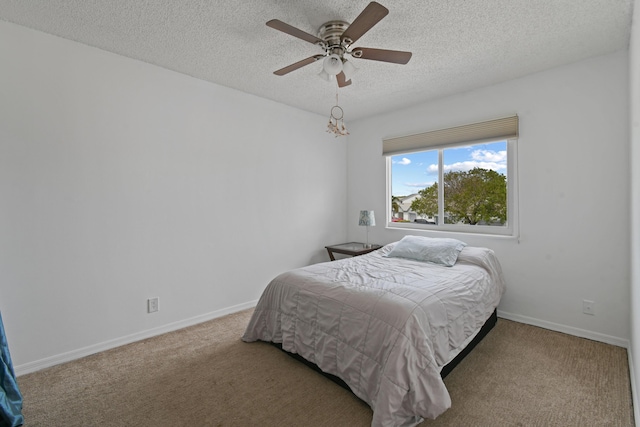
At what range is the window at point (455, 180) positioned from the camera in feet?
10.8

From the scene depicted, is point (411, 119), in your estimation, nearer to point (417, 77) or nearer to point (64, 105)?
point (417, 77)

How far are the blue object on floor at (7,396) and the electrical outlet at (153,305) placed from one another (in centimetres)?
103

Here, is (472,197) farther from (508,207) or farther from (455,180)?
(508,207)

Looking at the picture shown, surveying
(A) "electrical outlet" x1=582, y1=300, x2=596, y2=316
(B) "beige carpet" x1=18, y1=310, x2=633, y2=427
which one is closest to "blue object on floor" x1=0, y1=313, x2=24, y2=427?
(B) "beige carpet" x1=18, y1=310, x2=633, y2=427

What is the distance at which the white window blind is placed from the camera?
10.4 feet

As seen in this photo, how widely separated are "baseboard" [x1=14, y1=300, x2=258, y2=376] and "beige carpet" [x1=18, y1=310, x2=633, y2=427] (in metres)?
0.07

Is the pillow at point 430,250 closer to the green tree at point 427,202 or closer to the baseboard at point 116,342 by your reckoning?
the green tree at point 427,202

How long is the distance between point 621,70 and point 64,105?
174 inches

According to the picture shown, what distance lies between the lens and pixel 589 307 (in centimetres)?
273

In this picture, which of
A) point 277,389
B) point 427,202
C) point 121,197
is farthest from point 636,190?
point 121,197

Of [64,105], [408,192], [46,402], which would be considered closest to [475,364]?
[408,192]

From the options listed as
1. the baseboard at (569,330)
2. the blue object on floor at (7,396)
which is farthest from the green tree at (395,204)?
the blue object on floor at (7,396)

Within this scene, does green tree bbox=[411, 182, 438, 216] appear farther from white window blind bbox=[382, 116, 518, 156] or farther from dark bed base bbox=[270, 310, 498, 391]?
dark bed base bbox=[270, 310, 498, 391]

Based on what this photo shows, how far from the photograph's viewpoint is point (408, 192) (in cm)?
418
